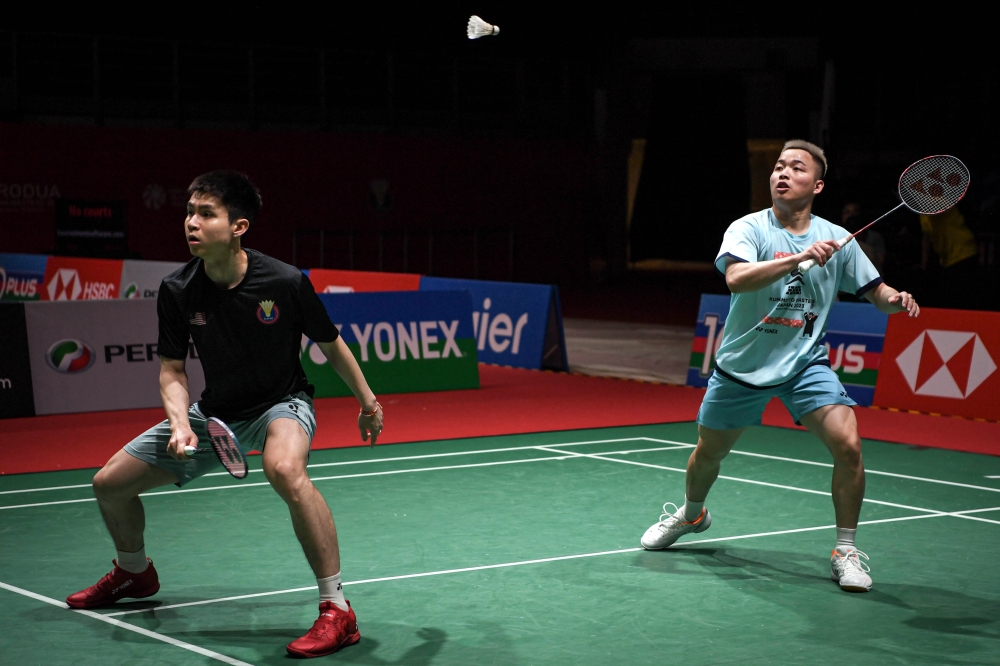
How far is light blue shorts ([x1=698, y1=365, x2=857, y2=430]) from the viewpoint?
600 centimetres

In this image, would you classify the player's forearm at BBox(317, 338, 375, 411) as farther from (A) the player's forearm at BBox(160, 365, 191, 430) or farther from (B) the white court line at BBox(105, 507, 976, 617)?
(B) the white court line at BBox(105, 507, 976, 617)

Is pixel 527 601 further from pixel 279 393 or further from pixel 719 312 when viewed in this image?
pixel 719 312

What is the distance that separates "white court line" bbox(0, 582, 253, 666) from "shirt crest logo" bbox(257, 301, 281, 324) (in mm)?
1314

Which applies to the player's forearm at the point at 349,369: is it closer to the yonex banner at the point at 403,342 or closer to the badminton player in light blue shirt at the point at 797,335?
the badminton player in light blue shirt at the point at 797,335

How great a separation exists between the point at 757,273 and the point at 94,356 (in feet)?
26.6

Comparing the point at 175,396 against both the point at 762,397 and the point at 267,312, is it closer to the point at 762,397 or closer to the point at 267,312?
the point at 267,312

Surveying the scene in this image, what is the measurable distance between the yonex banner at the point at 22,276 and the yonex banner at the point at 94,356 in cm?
798

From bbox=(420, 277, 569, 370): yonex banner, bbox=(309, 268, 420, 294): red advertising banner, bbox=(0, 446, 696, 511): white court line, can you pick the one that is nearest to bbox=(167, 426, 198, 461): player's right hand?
bbox=(0, 446, 696, 511): white court line

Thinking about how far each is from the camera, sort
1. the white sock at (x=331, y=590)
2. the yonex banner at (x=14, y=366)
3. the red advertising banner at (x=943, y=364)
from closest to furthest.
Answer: the white sock at (x=331, y=590)
the yonex banner at (x=14, y=366)
the red advertising banner at (x=943, y=364)

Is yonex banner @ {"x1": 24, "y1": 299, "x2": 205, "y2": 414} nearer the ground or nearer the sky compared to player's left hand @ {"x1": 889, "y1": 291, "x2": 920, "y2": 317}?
nearer the ground

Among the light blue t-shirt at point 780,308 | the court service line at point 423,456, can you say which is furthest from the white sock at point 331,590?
the court service line at point 423,456

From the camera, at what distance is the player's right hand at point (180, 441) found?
191 inches

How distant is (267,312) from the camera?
5105mm

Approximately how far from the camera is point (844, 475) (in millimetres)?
5941
